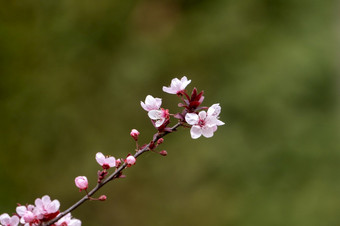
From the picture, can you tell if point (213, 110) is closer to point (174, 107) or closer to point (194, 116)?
point (194, 116)

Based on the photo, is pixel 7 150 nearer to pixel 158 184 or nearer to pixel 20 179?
pixel 20 179

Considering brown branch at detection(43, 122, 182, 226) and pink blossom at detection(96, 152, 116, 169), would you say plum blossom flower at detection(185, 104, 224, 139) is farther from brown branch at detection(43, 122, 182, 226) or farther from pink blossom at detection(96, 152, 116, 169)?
pink blossom at detection(96, 152, 116, 169)

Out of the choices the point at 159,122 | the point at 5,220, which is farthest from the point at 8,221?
the point at 159,122

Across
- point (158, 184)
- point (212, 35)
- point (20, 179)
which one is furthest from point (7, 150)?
point (212, 35)

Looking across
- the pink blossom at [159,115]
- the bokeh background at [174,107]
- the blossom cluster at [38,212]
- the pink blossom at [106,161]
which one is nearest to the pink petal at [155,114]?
the pink blossom at [159,115]

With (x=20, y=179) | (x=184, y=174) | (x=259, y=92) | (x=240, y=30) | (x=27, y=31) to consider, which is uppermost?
(x=27, y=31)

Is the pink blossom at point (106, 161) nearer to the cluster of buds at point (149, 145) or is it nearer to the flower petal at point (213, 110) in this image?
the cluster of buds at point (149, 145)

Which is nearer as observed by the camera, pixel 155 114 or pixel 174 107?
pixel 155 114
